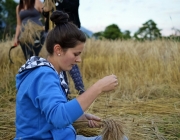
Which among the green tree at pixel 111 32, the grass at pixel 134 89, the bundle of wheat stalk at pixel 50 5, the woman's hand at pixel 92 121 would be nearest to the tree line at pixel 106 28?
the green tree at pixel 111 32

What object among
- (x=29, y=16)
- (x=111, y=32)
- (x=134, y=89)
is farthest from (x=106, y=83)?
(x=111, y=32)

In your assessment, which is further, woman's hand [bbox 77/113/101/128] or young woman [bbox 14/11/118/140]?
woman's hand [bbox 77/113/101/128]

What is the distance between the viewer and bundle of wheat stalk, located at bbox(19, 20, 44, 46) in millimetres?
3684

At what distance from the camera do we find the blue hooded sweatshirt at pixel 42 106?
42.1 inches

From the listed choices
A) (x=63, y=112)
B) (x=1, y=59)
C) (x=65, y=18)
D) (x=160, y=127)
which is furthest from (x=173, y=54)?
(x=63, y=112)

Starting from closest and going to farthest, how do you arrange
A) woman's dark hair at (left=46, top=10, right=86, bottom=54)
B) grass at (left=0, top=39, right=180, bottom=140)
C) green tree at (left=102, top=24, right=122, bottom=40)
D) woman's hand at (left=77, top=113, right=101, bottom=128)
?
woman's dark hair at (left=46, top=10, right=86, bottom=54) < woman's hand at (left=77, top=113, right=101, bottom=128) < grass at (left=0, top=39, right=180, bottom=140) < green tree at (left=102, top=24, right=122, bottom=40)

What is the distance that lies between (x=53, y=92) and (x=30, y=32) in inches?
113

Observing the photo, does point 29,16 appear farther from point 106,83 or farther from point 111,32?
point 111,32

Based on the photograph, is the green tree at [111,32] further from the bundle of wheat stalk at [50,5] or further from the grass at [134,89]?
the bundle of wheat stalk at [50,5]

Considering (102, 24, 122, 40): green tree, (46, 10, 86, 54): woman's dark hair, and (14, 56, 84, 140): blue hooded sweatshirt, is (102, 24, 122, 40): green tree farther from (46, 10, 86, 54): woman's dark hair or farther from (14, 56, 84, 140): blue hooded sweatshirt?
(14, 56, 84, 140): blue hooded sweatshirt

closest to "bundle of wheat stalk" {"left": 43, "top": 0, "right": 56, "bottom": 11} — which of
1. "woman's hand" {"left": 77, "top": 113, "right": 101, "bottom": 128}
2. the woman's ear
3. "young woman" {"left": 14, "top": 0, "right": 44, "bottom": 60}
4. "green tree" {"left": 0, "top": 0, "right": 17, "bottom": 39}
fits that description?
"young woman" {"left": 14, "top": 0, "right": 44, "bottom": 60}

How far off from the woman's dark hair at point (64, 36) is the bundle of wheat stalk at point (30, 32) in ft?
7.81

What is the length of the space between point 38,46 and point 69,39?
8.74 feet

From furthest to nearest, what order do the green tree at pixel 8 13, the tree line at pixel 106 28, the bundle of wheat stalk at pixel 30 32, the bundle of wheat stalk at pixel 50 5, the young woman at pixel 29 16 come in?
the green tree at pixel 8 13
the tree line at pixel 106 28
the bundle of wheat stalk at pixel 30 32
the young woman at pixel 29 16
the bundle of wheat stalk at pixel 50 5
